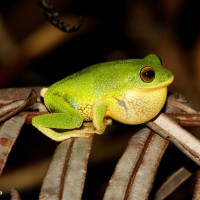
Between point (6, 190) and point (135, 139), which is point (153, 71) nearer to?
point (135, 139)

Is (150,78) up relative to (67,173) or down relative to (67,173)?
up

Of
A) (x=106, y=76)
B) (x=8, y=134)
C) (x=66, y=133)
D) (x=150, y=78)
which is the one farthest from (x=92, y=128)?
(x=8, y=134)

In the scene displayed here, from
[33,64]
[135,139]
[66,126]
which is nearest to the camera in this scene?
[135,139]

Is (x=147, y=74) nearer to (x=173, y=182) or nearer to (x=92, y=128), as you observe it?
(x=92, y=128)

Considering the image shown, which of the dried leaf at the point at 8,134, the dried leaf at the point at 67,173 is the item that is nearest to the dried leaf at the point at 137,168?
the dried leaf at the point at 67,173

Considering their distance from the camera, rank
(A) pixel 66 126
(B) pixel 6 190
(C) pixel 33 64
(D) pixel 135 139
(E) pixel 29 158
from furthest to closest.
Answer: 1. (C) pixel 33 64
2. (E) pixel 29 158
3. (B) pixel 6 190
4. (A) pixel 66 126
5. (D) pixel 135 139

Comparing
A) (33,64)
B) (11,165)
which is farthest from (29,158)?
(33,64)

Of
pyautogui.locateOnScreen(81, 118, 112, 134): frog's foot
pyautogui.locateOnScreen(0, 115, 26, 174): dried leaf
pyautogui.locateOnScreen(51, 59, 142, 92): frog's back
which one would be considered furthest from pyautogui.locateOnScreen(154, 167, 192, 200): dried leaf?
pyautogui.locateOnScreen(0, 115, 26, 174): dried leaf
